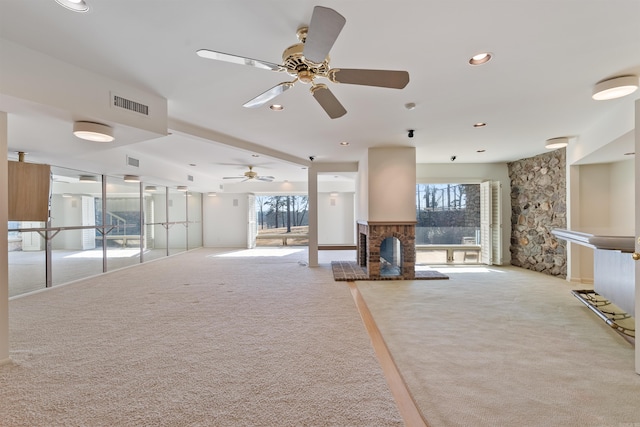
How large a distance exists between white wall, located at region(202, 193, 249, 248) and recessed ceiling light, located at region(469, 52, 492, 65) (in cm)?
931

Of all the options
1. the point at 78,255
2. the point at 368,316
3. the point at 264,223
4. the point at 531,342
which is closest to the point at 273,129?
the point at 368,316

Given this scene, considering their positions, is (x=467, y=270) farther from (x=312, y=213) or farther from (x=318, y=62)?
(x=318, y=62)

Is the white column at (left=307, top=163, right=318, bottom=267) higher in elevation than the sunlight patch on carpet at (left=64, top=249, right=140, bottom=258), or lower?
higher

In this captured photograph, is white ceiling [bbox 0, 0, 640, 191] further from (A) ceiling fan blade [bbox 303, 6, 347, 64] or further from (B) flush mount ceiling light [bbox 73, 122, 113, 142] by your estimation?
(A) ceiling fan blade [bbox 303, 6, 347, 64]

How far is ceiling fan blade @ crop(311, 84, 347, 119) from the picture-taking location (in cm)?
215

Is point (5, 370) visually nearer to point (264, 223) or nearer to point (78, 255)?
point (78, 255)

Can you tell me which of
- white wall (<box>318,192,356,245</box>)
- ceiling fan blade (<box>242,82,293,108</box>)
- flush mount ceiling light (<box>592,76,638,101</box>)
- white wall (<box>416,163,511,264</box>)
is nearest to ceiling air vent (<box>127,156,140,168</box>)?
ceiling fan blade (<box>242,82,293,108</box>)

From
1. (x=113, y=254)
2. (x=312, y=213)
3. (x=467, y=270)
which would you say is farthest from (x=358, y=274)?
(x=113, y=254)

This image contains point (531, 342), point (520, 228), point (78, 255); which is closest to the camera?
point (531, 342)

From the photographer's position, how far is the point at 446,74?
8.00 ft

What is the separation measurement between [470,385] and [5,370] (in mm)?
3712

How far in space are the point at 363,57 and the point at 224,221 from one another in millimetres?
9484

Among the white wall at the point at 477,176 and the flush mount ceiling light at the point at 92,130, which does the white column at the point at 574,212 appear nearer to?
the white wall at the point at 477,176

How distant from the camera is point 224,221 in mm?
10602
